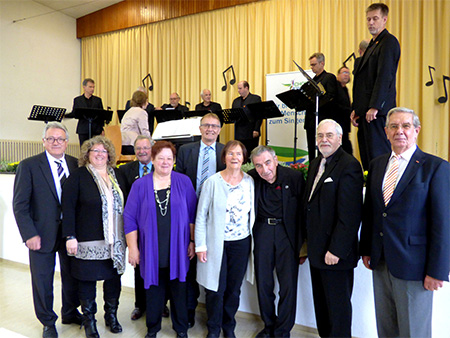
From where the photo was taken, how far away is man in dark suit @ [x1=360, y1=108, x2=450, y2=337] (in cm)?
167

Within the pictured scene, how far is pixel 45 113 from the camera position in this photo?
5395 millimetres

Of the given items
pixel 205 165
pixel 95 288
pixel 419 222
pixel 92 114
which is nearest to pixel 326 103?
pixel 205 165

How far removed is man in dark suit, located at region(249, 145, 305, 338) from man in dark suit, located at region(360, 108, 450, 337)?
24.4 inches

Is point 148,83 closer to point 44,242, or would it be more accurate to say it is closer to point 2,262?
point 2,262

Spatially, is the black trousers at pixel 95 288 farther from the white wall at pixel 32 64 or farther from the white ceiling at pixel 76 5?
the white ceiling at pixel 76 5

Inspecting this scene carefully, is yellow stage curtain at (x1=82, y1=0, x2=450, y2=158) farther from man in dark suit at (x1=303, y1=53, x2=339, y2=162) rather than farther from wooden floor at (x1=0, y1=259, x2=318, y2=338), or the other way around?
wooden floor at (x1=0, y1=259, x2=318, y2=338)

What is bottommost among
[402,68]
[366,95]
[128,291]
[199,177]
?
[128,291]

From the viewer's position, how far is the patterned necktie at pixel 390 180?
5.98ft

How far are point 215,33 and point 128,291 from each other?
635 centimetres

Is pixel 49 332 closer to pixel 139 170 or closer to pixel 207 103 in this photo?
pixel 139 170

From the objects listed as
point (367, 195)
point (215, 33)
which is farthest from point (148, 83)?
point (367, 195)

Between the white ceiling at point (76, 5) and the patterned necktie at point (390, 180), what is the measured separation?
30.7 ft

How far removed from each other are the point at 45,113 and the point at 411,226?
5588 millimetres

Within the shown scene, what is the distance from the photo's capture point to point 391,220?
1.78 meters
